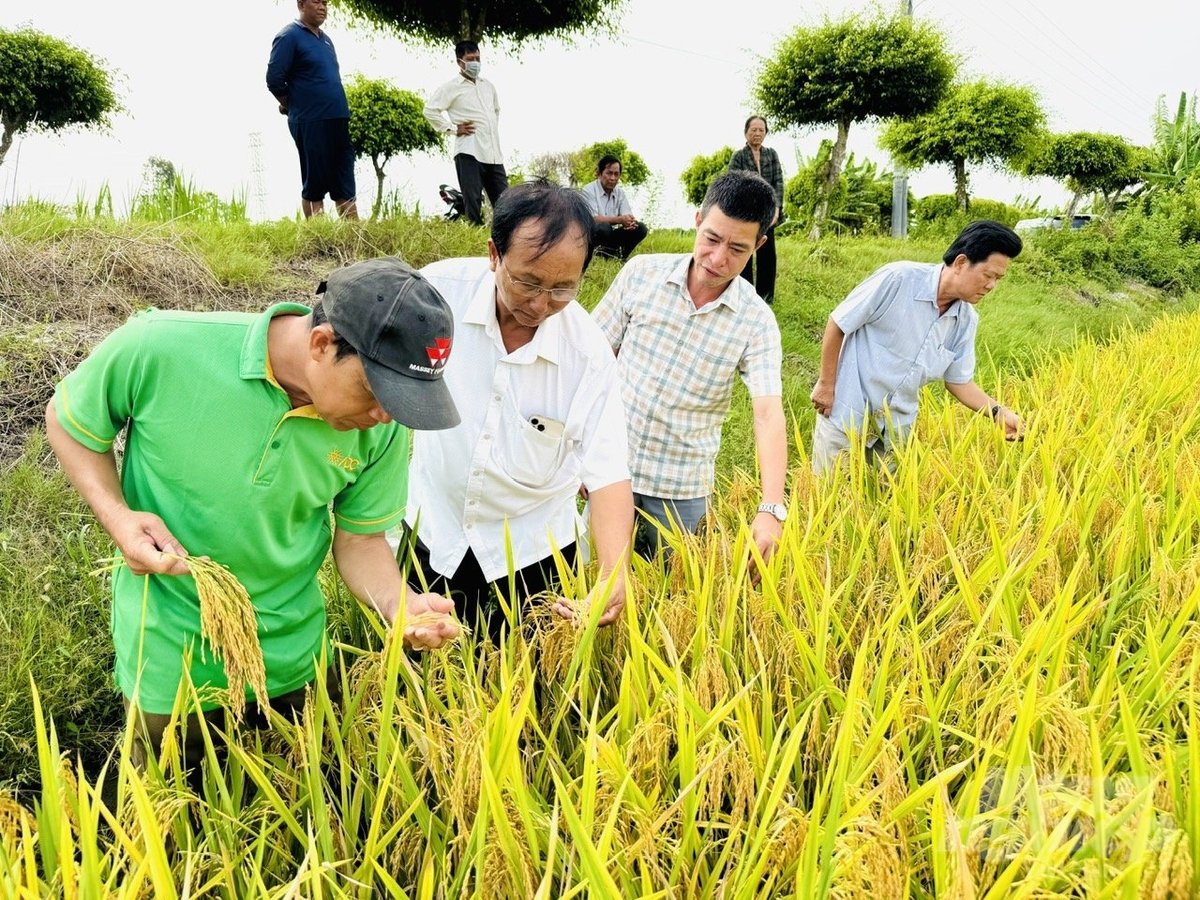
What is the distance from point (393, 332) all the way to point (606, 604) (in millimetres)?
603

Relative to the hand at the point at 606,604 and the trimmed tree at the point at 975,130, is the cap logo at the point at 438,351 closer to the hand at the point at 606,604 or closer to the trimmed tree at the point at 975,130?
the hand at the point at 606,604

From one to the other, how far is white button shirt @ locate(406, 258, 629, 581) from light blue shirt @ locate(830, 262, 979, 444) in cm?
136

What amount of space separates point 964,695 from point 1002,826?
13.8 inches

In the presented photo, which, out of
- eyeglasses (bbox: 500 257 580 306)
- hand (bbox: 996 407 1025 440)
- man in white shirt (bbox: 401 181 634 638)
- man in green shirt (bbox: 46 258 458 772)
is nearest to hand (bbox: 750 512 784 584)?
man in white shirt (bbox: 401 181 634 638)

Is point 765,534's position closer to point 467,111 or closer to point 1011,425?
point 1011,425

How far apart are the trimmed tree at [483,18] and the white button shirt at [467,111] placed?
1.61 m

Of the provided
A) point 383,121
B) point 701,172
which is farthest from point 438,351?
point 701,172

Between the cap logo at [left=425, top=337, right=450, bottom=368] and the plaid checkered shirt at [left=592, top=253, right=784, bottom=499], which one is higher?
the cap logo at [left=425, top=337, right=450, bottom=368]

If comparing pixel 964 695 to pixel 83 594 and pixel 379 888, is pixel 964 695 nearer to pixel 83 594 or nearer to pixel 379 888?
pixel 379 888

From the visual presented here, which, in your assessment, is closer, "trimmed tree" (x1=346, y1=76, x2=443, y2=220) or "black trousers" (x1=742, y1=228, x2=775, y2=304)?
"black trousers" (x1=742, y1=228, x2=775, y2=304)

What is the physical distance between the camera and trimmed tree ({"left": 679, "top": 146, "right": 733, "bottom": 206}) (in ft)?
51.8

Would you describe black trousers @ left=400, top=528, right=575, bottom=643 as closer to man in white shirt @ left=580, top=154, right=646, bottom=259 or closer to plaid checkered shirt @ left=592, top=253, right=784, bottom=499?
plaid checkered shirt @ left=592, top=253, right=784, bottom=499

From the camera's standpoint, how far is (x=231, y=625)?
98 cm

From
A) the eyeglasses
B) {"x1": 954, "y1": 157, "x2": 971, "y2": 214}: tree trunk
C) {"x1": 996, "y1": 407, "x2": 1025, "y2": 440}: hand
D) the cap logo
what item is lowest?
{"x1": 996, "y1": 407, "x2": 1025, "y2": 440}: hand
